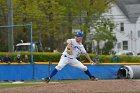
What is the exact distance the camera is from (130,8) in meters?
85.4

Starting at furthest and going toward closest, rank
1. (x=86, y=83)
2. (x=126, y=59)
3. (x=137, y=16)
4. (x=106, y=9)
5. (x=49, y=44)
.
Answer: (x=137, y=16) < (x=49, y=44) < (x=106, y=9) < (x=126, y=59) < (x=86, y=83)

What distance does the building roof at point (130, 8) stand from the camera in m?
83.6

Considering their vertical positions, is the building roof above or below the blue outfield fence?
above

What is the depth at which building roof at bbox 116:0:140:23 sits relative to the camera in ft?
274

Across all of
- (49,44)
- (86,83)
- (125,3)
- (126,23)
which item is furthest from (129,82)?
(125,3)

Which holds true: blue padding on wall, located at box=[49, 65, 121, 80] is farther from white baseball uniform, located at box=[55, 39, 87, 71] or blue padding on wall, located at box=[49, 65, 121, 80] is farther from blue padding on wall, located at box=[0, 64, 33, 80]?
white baseball uniform, located at box=[55, 39, 87, 71]

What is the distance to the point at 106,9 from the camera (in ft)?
175

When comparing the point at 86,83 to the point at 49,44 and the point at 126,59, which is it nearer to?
the point at 126,59

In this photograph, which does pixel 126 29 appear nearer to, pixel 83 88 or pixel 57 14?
pixel 57 14

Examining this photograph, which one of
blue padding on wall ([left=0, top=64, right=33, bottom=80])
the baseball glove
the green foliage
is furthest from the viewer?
the green foliage

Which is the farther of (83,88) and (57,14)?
(57,14)

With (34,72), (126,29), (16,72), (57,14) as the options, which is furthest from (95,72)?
(126,29)

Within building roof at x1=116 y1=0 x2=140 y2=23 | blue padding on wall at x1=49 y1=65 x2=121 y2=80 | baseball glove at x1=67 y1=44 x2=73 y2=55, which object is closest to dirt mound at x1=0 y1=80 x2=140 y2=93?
baseball glove at x1=67 y1=44 x2=73 y2=55

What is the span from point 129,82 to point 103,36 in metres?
37.4
